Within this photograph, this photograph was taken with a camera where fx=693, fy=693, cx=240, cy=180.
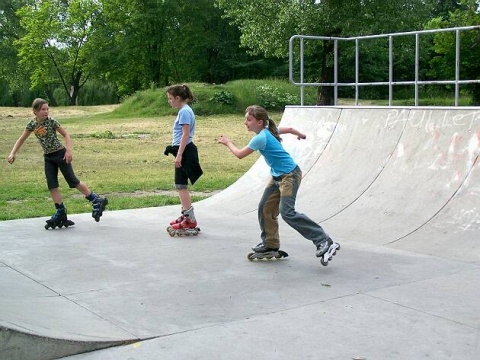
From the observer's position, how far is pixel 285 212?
680cm

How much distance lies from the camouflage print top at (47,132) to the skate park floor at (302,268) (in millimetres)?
1090

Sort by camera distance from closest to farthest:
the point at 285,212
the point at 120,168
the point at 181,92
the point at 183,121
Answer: the point at 285,212, the point at 183,121, the point at 181,92, the point at 120,168

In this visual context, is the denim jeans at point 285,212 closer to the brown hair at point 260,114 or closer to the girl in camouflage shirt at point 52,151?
the brown hair at point 260,114

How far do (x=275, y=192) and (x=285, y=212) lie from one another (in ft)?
1.25

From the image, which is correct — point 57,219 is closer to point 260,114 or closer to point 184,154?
point 184,154

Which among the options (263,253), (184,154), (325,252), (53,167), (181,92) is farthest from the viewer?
(53,167)

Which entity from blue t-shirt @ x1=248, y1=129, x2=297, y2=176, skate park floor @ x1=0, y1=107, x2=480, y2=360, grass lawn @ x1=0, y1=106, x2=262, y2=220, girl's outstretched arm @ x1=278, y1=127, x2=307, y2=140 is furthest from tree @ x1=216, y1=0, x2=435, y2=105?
blue t-shirt @ x1=248, y1=129, x2=297, y2=176

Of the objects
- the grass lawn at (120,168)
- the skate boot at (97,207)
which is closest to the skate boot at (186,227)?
the skate boot at (97,207)

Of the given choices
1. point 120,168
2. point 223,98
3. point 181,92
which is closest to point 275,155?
point 181,92

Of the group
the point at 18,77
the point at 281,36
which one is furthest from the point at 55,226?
the point at 18,77

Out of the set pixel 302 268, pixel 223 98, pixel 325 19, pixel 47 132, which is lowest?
pixel 302 268

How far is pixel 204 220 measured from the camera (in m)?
9.61

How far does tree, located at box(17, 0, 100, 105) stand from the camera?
65688 mm

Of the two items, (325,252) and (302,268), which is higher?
(325,252)
